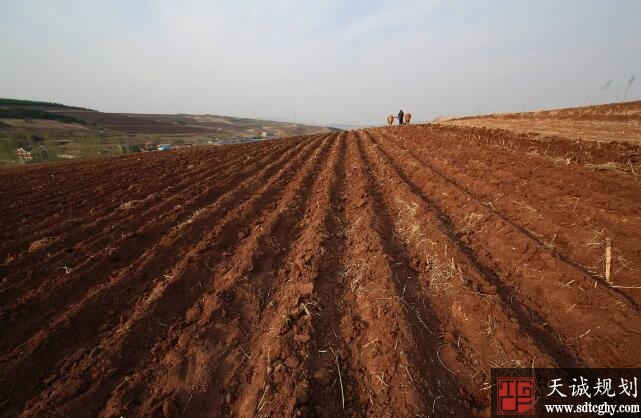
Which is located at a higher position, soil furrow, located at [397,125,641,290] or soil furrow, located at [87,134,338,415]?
soil furrow, located at [397,125,641,290]

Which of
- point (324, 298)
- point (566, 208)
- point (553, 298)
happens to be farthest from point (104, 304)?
point (566, 208)

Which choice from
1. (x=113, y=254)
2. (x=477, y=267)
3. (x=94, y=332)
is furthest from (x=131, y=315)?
(x=477, y=267)

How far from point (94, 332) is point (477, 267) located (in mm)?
5120

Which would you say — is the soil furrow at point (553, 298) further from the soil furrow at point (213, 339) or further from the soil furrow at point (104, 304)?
the soil furrow at point (104, 304)

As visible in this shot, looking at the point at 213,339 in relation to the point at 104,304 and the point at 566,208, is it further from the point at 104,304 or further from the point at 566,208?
the point at 566,208

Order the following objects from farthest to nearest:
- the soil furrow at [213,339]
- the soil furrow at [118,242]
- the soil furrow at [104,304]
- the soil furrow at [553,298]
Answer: the soil furrow at [118,242]
the soil furrow at [104,304]
the soil furrow at [553,298]
the soil furrow at [213,339]

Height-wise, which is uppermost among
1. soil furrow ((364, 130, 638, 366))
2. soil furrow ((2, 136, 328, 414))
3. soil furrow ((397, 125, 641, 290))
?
soil furrow ((397, 125, 641, 290))

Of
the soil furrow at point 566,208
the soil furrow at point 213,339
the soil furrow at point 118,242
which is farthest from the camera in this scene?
the soil furrow at point 118,242

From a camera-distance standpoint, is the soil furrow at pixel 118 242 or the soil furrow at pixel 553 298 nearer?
the soil furrow at pixel 553 298

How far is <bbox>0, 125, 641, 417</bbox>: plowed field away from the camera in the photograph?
8.54 ft

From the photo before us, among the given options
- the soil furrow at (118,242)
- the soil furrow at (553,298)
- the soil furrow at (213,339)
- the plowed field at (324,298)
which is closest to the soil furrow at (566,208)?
the plowed field at (324,298)

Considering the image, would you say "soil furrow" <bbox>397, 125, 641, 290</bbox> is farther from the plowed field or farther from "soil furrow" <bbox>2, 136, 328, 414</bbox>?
"soil furrow" <bbox>2, 136, 328, 414</bbox>

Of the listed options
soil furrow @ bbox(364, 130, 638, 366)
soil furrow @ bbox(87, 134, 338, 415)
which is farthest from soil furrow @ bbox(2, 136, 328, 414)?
soil furrow @ bbox(364, 130, 638, 366)

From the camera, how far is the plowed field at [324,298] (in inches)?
103
